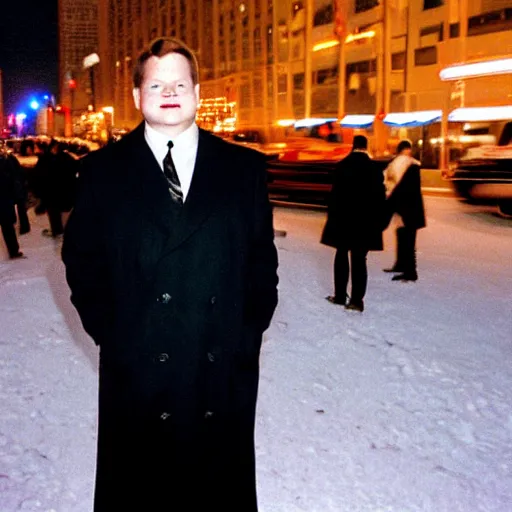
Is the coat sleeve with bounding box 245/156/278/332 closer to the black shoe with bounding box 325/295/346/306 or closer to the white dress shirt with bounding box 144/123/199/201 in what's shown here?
the white dress shirt with bounding box 144/123/199/201

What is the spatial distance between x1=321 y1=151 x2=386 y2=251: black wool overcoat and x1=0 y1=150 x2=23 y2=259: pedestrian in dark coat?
5043mm

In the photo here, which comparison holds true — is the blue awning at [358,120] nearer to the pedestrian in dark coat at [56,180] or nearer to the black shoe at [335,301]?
the pedestrian in dark coat at [56,180]

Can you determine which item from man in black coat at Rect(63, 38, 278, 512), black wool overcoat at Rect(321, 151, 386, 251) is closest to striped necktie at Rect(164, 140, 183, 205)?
man in black coat at Rect(63, 38, 278, 512)

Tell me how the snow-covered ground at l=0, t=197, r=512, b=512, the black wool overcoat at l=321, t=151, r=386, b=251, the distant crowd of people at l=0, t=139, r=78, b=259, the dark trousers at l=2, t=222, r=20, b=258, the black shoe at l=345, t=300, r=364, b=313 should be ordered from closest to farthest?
the snow-covered ground at l=0, t=197, r=512, b=512
the black wool overcoat at l=321, t=151, r=386, b=251
the black shoe at l=345, t=300, r=364, b=313
the dark trousers at l=2, t=222, r=20, b=258
the distant crowd of people at l=0, t=139, r=78, b=259

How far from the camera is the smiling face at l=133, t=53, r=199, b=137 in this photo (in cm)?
234

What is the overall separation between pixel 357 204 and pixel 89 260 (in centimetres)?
525

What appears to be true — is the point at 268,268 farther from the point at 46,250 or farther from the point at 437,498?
the point at 46,250

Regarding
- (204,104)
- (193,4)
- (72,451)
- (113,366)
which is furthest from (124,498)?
(193,4)

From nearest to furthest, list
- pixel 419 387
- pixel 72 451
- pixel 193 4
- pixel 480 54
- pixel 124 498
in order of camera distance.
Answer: pixel 124 498 → pixel 72 451 → pixel 419 387 → pixel 480 54 → pixel 193 4

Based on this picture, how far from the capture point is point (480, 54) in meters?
Answer: 31.3

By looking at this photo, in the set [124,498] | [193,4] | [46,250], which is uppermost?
[193,4]

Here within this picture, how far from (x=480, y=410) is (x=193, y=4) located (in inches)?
2775

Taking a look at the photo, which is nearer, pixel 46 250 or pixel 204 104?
pixel 46 250

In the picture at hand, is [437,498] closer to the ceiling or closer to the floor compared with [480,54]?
closer to the floor
